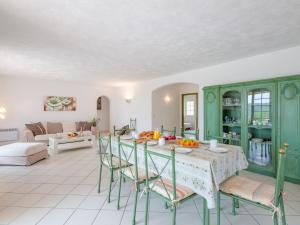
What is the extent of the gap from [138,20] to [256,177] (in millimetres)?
3417

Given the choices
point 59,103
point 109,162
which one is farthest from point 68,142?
point 109,162

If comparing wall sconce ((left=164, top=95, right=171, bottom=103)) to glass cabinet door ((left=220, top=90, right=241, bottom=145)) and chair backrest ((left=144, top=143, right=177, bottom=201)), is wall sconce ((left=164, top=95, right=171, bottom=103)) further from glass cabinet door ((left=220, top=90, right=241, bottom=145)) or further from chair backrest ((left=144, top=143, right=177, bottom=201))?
chair backrest ((left=144, top=143, right=177, bottom=201))

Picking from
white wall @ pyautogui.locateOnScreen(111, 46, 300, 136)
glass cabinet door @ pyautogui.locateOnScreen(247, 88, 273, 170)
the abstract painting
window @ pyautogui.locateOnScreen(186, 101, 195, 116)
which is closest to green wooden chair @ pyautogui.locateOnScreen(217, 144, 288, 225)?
glass cabinet door @ pyautogui.locateOnScreen(247, 88, 273, 170)

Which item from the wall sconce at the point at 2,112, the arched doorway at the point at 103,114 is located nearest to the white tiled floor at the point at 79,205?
the wall sconce at the point at 2,112

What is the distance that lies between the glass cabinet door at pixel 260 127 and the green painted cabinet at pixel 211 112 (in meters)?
0.65

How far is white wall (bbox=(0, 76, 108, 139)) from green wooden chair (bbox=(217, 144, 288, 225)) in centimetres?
669

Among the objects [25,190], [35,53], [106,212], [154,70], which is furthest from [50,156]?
[154,70]

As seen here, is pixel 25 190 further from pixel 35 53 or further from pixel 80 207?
pixel 35 53

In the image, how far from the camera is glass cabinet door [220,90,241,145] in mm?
3777

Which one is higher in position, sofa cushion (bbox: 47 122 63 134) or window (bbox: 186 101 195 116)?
window (bbox: 186 101 195 116)

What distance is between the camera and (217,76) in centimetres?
438

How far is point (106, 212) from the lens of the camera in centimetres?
224

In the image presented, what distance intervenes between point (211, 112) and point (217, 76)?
3.30 feet

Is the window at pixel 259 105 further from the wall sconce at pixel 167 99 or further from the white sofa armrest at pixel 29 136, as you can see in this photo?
the white sofa armrest at pixel 29 136
